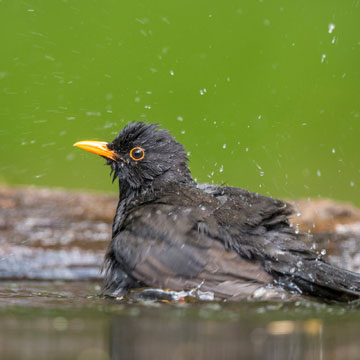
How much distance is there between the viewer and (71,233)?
20.7ft

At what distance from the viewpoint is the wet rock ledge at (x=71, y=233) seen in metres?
5.93

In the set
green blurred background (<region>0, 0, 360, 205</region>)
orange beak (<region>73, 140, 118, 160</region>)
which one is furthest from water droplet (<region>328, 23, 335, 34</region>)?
orange beak (<region>73, 140, 118, 160</region>)

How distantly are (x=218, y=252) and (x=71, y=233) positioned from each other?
6.76 feet

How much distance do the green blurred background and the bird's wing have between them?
416 cm

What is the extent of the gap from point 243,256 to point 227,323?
1.41 m

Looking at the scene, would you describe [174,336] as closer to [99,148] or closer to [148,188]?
[148,188]

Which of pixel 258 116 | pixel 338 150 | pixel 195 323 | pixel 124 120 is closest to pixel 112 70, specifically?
pixel 124 120

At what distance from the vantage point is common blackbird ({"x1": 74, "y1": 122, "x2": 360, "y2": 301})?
14.9 feet

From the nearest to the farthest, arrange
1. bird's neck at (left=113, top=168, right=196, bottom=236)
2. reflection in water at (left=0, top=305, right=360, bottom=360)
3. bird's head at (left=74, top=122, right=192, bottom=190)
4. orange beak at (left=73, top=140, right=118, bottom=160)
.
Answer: reflection in water at (left=0, top=305, right=360, bottom=360), bird's neck at (left=113, top=168, right=196, bottom=236), bird's head at (left=74, top=122, right=192, bottom=190), orange beak at (left=73, top=140, right=118, bottom=160)

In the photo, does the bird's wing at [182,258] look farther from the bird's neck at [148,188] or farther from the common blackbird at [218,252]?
the bird's neck at [148,188]

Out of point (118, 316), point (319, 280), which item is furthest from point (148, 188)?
point (118, 316)

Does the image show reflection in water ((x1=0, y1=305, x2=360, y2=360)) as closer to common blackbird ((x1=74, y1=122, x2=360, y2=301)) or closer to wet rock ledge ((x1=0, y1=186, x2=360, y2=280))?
common blackbird ((x1=74, y1=122, x2=360, y2=301))

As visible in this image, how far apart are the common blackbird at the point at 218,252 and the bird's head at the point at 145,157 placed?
1.50ft

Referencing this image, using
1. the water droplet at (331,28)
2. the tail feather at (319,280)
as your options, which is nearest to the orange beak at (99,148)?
the tail feather at (319,280)
